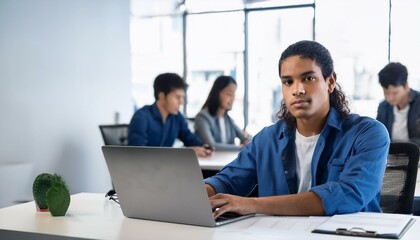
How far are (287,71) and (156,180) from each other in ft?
2.21

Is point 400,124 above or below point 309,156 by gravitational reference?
below

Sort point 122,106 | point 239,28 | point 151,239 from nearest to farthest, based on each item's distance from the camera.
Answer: point 151,239
point 122,106
point 239,28

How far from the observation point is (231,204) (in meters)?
1.66

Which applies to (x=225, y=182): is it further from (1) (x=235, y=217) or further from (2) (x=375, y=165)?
(2) (x=375, y=165)

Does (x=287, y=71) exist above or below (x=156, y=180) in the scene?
above

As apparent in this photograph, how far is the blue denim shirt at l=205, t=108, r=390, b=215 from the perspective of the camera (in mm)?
1734

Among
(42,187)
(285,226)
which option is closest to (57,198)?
(42,187)

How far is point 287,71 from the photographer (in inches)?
78.1

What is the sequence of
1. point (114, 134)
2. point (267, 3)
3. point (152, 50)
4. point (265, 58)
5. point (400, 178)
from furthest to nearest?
point (152, 50), point (265, 58), point (267, 3), point (114, 134), point (400, 178)

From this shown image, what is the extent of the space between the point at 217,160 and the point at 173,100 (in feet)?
2.59

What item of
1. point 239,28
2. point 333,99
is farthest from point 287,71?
point 239,28

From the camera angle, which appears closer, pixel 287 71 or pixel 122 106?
pixel 287 71

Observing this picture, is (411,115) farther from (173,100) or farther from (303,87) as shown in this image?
(303,87)

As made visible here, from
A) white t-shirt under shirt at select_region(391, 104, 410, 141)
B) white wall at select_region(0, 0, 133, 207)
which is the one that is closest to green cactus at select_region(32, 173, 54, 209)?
white wall at select_region(0, 0, 133, 207)
